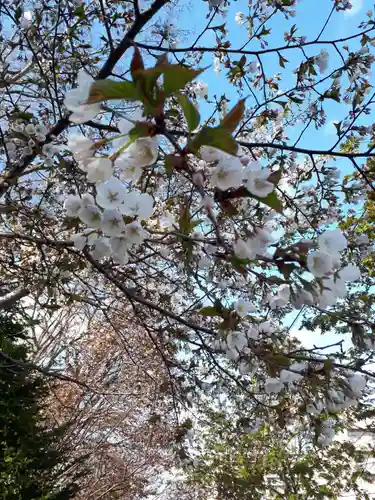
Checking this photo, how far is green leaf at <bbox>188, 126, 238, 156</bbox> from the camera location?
513 millimetres

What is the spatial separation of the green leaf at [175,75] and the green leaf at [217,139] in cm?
6

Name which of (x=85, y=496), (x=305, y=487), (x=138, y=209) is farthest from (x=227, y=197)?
(x=85, y=496)

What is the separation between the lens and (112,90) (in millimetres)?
500

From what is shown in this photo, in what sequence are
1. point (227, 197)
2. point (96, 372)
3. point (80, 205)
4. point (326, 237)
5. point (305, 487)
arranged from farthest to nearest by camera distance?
1. point (96, 372)
2. point (305, 487)
3. point (80, 205)
4. point (326, 237)
5. point (227, 197)

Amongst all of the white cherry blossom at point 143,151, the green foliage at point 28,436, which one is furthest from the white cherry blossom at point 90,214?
→ the green foliage at point 28,436

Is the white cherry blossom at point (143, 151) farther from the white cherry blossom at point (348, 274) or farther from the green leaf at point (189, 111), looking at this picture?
the white cherry blossom at point (348, 274)

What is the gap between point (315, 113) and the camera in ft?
7.64

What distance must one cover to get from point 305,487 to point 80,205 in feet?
23.8

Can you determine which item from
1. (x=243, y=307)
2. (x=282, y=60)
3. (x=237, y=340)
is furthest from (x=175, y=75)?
(x=282, y=60)

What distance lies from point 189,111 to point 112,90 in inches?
4.0

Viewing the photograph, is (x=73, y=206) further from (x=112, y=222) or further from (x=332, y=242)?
(x=332, y=242)

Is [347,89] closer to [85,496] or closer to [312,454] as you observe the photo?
[312,454]

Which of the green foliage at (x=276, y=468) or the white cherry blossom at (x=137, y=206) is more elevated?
the green foliage at (x=276, y=468)

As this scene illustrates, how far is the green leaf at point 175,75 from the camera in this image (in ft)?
1.54
